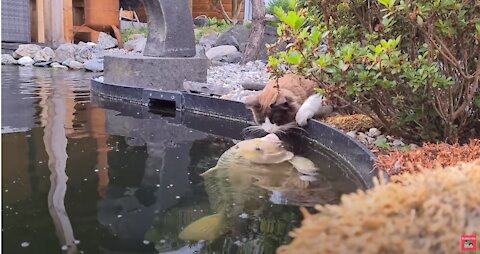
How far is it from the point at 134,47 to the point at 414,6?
434 inches

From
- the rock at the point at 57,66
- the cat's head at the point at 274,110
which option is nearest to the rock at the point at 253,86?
the cat's head at the point at 274,110

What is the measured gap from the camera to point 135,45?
1246cm

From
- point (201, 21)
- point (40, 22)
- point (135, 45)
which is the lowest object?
point (135, 45)

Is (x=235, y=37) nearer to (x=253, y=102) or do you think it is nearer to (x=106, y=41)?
(x=106, y=41)

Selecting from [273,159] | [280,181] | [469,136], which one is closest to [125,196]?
[280,181]

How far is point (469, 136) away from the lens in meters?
2.68

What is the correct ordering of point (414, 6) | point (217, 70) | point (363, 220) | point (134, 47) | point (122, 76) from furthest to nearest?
point (134, 47) < point (217, 70) < point (122, 76) < point (414, 6) < point (363, 220)

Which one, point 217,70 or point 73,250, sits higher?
point 217,70

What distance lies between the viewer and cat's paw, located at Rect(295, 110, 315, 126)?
358 centimetres

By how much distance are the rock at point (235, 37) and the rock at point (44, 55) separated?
4.11 m

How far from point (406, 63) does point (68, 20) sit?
40.7 feet

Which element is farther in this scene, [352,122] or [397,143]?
[352,122]

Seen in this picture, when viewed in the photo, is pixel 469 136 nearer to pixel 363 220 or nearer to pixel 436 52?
pixel 436 52

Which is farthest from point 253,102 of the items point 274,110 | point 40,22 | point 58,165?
point 40,22
